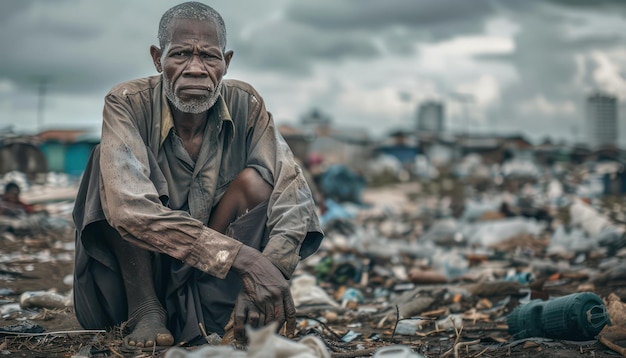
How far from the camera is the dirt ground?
8.48 ft

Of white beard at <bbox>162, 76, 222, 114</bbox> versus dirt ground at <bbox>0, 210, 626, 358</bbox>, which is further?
white beard at <bbox>162, 76, 222, 114</bbox>

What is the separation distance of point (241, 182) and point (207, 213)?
198 mm

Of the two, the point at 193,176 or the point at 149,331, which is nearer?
the point at 149,331

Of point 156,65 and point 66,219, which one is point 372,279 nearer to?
point 156,65

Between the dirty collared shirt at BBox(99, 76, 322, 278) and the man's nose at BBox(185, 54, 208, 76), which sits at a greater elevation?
the man's nose at BBox(185, 54, 208, 76)

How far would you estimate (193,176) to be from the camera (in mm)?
2779

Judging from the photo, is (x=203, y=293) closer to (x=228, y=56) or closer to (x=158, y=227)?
(x=158, y=227)

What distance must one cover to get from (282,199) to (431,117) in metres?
71.1

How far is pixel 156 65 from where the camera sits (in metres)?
2.88

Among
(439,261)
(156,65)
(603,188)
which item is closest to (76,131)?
(603,188)

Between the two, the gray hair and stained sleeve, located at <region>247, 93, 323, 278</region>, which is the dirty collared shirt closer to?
stained sleeve, located at <region>247, 93, 323, 278</region>

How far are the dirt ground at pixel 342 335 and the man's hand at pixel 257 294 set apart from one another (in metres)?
0.28

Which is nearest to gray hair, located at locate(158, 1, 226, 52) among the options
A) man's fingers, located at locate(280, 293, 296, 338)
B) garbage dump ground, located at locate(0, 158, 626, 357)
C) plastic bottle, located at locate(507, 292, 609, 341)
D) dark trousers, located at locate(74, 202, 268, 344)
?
dark trousers, located at locate(74, 202, 268, 344)

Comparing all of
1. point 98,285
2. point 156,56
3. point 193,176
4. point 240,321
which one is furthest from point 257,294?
point 156,56
